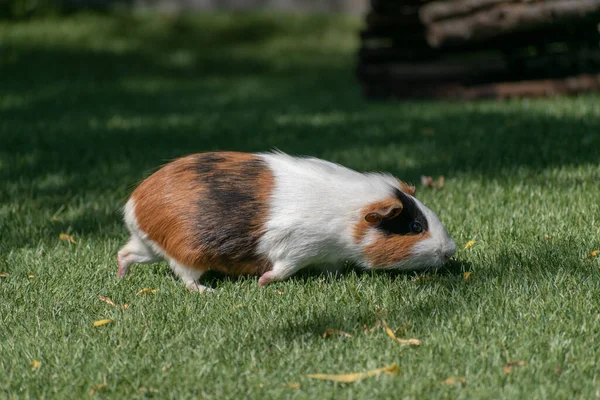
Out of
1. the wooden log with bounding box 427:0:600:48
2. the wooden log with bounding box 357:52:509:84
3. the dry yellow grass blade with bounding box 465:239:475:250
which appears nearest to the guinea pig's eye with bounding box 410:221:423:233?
the dry yellow grass blade with bounding box 465:239:475:250

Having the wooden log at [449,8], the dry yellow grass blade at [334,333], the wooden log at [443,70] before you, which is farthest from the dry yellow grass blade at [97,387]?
the wooden log at [443,70]

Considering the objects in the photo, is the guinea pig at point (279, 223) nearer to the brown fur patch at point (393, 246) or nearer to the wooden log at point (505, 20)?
the brown fur patch at point (393, 246)

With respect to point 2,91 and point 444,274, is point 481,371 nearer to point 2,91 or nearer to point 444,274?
point 444,274

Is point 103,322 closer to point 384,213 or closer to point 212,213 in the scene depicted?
point 212,213

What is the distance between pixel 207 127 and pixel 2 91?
4.54 m

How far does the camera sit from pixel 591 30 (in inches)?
344

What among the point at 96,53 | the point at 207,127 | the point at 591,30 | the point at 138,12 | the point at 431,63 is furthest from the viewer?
the point at 138,12

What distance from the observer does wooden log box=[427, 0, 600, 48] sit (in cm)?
812

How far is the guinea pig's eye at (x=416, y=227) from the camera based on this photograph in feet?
13.8

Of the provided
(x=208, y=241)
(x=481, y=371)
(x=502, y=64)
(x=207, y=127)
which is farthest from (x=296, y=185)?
(x=502, y=64)

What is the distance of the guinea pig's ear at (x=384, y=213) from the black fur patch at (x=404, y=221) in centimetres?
5

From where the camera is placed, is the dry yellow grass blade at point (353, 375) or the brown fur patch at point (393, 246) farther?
the brown fur patch at point (393, 246)

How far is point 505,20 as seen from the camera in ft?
28.7

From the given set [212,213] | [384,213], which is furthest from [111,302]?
[384,213]
